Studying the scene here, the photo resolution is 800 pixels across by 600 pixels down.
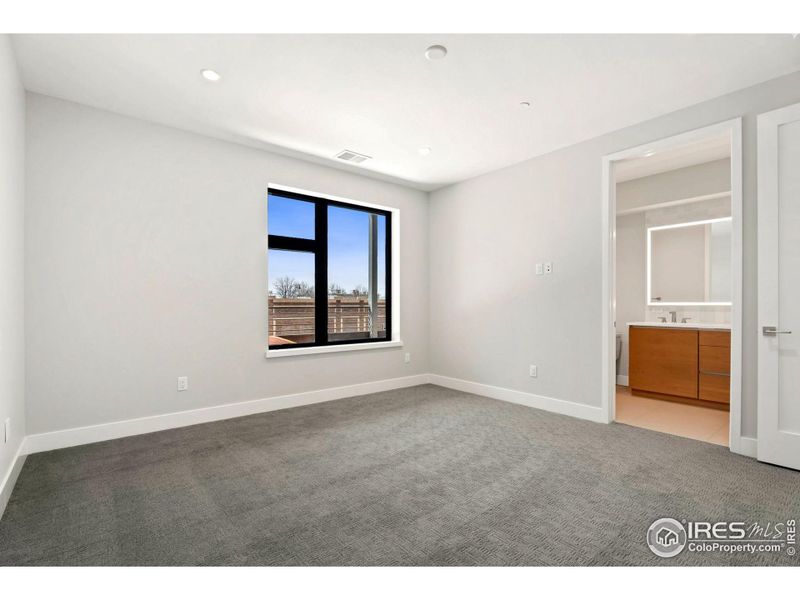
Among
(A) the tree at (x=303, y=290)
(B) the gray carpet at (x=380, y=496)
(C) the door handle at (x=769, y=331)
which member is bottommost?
(B) the gray carpet at (x=380, y=496)

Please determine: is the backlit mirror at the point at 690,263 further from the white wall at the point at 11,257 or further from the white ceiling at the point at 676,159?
the white wall at the point at 11,257

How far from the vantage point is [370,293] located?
5211 mm

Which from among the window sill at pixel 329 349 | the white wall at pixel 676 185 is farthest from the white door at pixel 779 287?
the window sill at pixel 329 349

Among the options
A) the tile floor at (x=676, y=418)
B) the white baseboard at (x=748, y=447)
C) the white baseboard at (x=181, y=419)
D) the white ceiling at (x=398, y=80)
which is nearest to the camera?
the white ceiling at (x=398, y=80)

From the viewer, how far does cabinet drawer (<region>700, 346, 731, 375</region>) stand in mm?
3916

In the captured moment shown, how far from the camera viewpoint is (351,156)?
4066 mm

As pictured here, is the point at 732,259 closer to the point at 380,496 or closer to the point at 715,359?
the point at 715,359

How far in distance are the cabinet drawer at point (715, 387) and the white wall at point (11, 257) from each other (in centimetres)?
542

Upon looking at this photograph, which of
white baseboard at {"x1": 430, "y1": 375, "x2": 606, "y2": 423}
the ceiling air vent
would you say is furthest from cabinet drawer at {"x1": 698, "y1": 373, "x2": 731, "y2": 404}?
the ceiling air vent

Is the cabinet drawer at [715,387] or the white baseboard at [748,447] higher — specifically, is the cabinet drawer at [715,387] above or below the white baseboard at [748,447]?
above

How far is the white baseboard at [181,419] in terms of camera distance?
2855 mm

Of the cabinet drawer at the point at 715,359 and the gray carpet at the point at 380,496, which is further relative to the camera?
the cabinet drawer at the point at 715,359

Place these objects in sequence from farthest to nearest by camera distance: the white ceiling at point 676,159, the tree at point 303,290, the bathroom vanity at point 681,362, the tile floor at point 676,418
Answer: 1. the tree at point 303,290
2. the bathroom vanity at point 681,362
3. the white ceiling at point 676,159
4. the tile floor at point 676,418

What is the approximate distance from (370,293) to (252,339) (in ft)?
5.84
